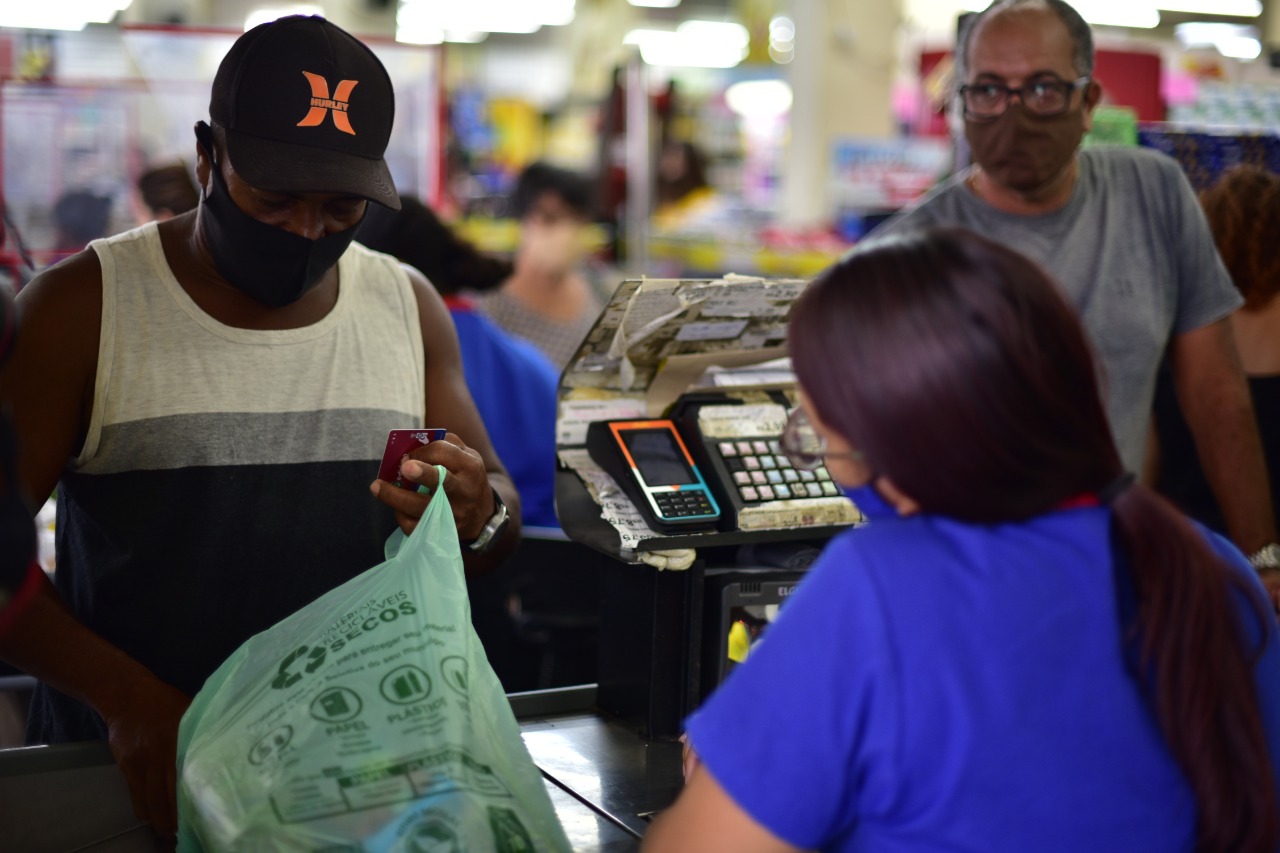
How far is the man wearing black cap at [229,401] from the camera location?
1.49 meters

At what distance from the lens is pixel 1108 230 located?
216 centimetres

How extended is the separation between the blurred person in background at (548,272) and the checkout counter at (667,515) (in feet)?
10.1

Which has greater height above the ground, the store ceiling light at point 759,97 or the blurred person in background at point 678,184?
the store ceiling light at point 759,97

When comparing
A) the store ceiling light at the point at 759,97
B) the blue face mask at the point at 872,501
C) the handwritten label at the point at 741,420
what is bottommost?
the handwritten label at the point at 741,420

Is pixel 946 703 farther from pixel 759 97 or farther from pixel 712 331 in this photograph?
pixel 759 97

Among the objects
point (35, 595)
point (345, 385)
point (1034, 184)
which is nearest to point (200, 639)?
point (35, 595)

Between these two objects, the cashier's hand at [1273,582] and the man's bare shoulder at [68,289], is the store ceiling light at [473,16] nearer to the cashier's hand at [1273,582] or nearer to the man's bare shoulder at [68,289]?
the cashier's hand at [1273,582]

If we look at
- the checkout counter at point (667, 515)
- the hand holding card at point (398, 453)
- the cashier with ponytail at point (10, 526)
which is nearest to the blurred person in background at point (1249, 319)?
Result: the checkout counter at point (667, 515)

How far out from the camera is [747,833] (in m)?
0.93

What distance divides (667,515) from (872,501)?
1.87ft

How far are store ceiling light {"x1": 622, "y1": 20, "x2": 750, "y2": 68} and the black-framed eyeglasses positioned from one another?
568 inches

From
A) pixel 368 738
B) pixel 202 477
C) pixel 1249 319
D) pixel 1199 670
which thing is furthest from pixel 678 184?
pixel 1199 670

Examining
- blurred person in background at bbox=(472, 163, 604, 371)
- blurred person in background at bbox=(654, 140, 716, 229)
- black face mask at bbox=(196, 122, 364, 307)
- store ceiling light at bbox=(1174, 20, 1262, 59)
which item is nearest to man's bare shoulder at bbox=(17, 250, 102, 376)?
Answer: black face mask at bbox=(196, 122, 364, 307)

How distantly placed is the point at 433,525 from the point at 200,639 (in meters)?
0.41
